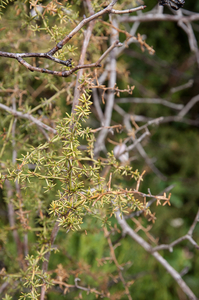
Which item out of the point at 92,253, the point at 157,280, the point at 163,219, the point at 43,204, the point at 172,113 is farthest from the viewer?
the point at 172,113

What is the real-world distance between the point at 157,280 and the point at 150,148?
0.73m

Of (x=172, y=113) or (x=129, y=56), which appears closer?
(x=129, y=56)

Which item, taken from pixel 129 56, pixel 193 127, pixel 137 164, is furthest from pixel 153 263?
pixel 129 56

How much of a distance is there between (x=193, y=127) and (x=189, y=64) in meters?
0.41

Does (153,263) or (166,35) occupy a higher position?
(166,35)

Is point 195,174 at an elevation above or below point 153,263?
above

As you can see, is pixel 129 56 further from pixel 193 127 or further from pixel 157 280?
pixel 157 280

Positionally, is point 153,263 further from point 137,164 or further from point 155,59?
point 155,59

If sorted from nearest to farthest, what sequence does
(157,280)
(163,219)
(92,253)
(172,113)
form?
(92,253)
(157,280)
(163,219)
(172,113)

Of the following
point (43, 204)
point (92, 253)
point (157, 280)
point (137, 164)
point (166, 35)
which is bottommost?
point (157, 280)

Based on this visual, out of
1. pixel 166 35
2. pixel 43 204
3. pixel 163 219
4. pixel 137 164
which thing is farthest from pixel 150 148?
pixel 43 204

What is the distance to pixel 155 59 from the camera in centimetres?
141

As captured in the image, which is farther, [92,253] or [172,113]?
[172,113]

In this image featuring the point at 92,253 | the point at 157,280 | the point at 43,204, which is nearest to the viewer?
the point at 43,204
